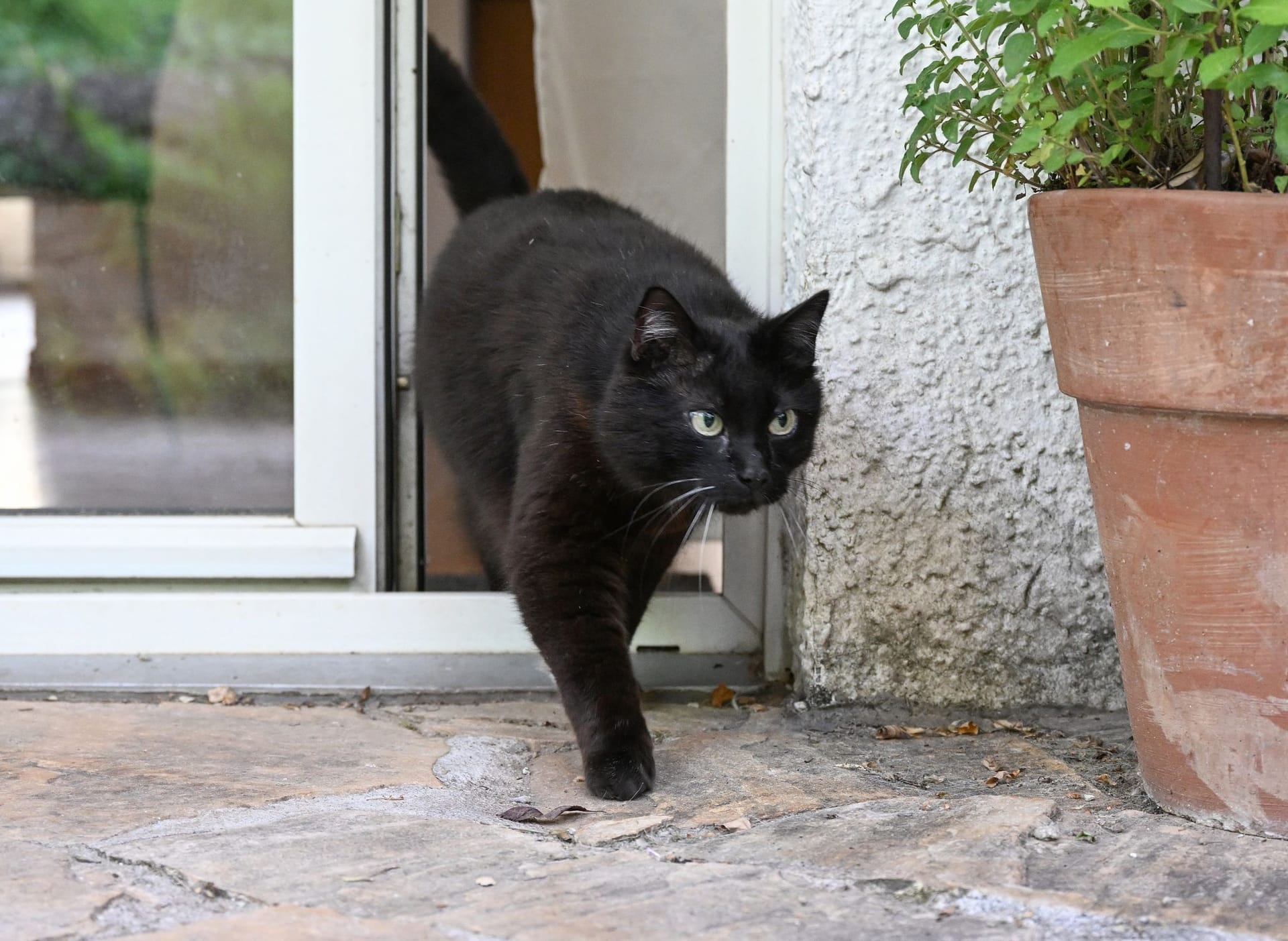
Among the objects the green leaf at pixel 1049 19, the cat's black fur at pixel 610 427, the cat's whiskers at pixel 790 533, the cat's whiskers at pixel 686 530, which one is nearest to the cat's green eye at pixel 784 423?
the cat's black fur at pixel 610 427

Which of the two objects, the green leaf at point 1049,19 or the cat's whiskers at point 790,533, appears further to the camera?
the cat's whiskers at point 790,533

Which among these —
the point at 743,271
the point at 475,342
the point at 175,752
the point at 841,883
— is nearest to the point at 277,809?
the point at 175,752

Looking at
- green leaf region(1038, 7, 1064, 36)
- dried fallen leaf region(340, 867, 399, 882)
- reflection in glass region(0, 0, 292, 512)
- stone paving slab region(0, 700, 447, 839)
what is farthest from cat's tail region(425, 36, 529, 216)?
dried fallen leaf region(340, 867, 399, 882)

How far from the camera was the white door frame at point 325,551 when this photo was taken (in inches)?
95.0

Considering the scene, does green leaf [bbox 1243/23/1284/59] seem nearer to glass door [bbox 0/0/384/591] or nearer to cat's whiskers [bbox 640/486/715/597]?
cat's whiskers [bbox 640/486/715/597]

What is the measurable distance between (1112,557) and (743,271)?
3.26ft

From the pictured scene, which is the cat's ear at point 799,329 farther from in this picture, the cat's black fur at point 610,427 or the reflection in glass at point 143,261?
the reflection in glass at point 143,261

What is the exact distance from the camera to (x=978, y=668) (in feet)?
7.23

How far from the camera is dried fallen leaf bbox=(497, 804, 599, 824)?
1.67 metres

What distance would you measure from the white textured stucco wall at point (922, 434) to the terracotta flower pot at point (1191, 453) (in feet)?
1.65

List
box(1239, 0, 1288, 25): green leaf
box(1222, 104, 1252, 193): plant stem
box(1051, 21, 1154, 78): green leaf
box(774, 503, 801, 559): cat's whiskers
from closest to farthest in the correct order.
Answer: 1. box(1239, 0, 1288, 25): green leaf
2. box(1051, 21, 1154, 78): green leaf
3. box(1222, 104, 1252, 193): plant stem
4. box(774, 503, 801, 559): cat's whiskers

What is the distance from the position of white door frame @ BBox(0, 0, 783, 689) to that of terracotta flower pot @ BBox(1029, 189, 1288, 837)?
89 cm

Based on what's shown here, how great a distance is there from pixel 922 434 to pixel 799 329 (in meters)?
0.35

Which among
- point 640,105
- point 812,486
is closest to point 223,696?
point 812,486
